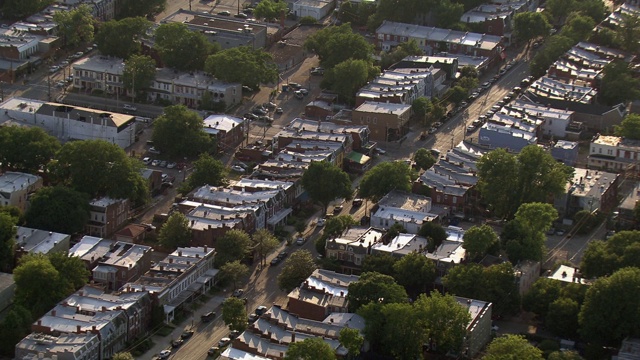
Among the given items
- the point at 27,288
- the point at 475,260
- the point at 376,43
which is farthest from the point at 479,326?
the point at 376,43

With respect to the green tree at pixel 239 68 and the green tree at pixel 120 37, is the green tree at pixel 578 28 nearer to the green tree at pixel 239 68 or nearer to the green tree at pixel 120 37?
the green tree at pixel 239 68

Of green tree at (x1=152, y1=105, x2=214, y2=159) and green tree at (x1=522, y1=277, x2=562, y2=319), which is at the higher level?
green tree at (x1=522, y1=277, x2=562, y2=319)

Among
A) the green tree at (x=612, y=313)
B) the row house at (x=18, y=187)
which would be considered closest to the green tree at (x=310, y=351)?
the green tree at (x=612, y=313)

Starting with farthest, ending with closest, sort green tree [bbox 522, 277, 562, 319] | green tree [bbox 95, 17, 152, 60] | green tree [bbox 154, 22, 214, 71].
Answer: green tree [bbox 95, 17, 152, 60] < green tree [bbox 154, 22, 214, 71] < green tree [bbox 522, 277, 562, 319]

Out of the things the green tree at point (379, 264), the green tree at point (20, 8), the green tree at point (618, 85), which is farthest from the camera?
the green tree at point (20, 8)

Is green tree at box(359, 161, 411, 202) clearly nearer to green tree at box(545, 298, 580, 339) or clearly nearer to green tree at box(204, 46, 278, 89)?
green tree at box(545, 298, 580, 339)

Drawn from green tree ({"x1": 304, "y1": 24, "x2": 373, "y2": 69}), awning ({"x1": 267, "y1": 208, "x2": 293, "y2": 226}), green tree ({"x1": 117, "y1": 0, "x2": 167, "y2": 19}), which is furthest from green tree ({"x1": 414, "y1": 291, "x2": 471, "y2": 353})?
green tree ({"x1": 117, "y1": 0, "x2": 167, "y2": 19})
